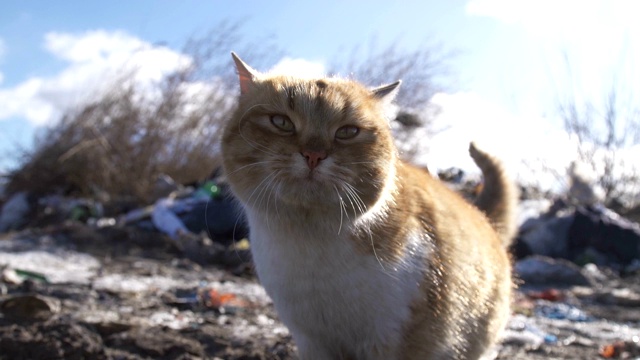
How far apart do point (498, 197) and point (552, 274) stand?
3.39 m

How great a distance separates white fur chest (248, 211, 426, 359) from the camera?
1.69m

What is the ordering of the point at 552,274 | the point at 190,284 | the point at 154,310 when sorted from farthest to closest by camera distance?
1. the point at 552,274
2. the point at 190,284
3. the point at 154,310

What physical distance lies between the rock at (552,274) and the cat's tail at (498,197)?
3.15 meters

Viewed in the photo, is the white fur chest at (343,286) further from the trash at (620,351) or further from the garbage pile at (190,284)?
the trash at (620,351)

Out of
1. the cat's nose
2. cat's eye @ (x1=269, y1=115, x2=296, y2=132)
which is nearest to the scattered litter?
cat's eye @ (x1=269, y1=115, x2=296, y2=132)

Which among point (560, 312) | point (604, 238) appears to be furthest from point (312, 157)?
point (604, 238)

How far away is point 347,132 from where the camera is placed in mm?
1763

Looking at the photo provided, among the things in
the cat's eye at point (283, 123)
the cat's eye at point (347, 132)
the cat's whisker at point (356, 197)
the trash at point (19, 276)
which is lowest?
the cat's whisker at point (356, 197)

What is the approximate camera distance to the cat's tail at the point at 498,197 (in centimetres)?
273

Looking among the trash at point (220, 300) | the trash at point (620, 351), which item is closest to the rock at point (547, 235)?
the trash at point (620, 351)

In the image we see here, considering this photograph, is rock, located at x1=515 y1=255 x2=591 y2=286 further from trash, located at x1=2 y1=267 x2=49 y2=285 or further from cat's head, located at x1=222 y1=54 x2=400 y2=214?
cat's head, located at x1=222 y1=54 x2=400 y2=214

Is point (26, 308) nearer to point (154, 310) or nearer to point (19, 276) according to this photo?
point (154, 310)

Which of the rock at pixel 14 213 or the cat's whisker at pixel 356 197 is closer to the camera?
the cat's whisker at pixel 356 197

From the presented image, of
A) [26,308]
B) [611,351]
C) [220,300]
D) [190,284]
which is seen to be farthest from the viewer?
[190,284]
